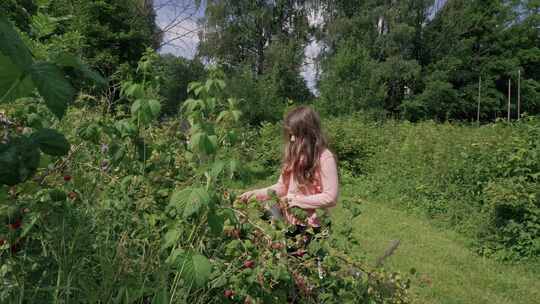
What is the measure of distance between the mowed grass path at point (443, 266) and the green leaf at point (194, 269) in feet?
6.44

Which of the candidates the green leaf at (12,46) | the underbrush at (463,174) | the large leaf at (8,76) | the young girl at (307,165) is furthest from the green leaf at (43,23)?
the underbrush at (463,174)

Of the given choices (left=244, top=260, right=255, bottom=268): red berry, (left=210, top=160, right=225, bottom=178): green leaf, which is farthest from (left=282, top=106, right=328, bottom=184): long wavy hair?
(left=210, top=160, right=225, bottom=178): green leaf

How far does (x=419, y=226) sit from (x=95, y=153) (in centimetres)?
530

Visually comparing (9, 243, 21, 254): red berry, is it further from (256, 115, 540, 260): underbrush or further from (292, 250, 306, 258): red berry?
(256, 115, 540, 260): underbrush

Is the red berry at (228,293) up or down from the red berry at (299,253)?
down

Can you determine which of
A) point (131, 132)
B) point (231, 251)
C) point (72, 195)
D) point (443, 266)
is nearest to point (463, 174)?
point (443, 266)

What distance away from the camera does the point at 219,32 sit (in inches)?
980

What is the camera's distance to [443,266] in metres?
4.72

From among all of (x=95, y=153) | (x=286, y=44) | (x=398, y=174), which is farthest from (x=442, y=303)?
(x=286, y=44)

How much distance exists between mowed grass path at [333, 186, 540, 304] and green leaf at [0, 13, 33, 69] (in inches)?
106

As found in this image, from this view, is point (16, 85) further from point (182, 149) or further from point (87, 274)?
point (182, 149)

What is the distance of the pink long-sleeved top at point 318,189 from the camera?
236cm

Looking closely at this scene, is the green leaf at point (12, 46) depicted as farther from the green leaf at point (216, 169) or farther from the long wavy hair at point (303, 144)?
the long wavy hair at point (303, 144)

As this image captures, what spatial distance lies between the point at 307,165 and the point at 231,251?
1175 mm
